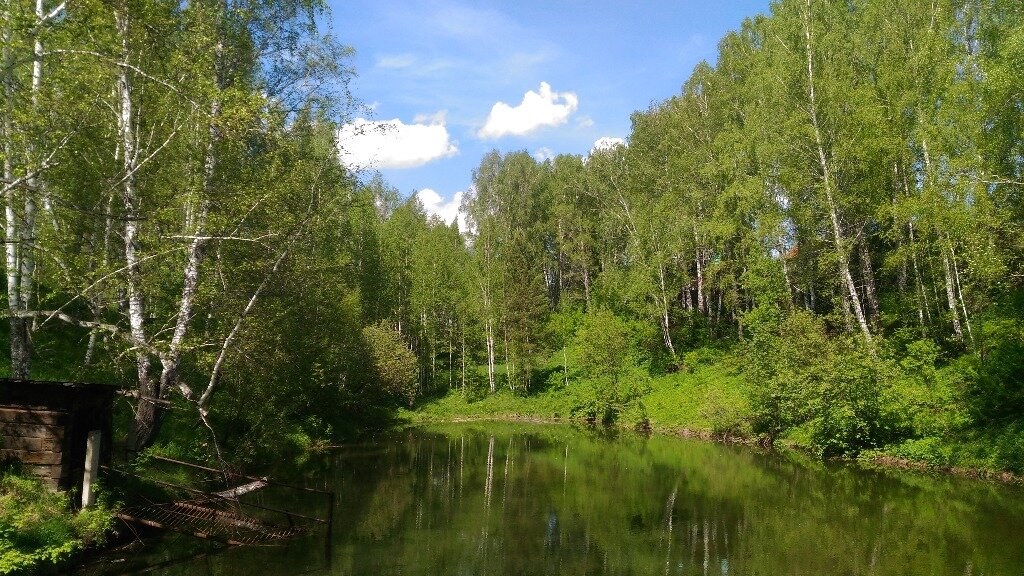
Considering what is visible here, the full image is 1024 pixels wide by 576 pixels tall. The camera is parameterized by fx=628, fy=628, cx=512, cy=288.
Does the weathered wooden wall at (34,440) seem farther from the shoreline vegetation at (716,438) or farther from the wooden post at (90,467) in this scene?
the shoreline vegetation at (716,438)

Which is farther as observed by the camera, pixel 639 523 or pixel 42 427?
pixel 639 523

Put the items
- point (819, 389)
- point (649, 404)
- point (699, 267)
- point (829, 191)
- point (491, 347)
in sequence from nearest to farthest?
point (819, 389)
point (829, 191)
point (649, 404)
point (699, 267)
point (491, 347)

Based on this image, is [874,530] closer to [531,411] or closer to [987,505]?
[987,505]

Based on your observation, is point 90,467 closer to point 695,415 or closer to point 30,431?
point 30,431

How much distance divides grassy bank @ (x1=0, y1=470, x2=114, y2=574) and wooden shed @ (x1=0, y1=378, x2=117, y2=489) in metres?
0.31

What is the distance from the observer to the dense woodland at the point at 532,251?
43.4ft

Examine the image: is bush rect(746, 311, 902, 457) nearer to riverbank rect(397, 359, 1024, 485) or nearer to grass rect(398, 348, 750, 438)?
riverbank rect(397, 359, 1024, 485)

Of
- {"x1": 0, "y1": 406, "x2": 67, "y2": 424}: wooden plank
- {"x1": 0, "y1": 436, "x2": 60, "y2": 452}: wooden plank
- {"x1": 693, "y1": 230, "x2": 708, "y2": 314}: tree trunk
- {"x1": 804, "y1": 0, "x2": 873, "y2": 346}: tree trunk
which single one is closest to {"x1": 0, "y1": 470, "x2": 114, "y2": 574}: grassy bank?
{"x1": 0, "y1": 436, "x2": 60, "y2": 452}: wooden plank

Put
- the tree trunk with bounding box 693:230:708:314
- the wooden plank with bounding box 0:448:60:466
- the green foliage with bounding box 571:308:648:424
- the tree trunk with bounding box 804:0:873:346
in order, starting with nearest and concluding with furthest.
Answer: the wooden plank with bounding box 0:448:60:466
the tree trunk with bounding box 804:0:873:346
the green foliage with bounding box 571:308:648:424
the tree trunk with bounding box 693:230:708:314

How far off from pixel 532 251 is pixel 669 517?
123 ft

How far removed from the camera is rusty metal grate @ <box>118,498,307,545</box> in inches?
518

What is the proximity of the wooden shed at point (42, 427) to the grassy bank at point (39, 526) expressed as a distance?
→ 31 cm

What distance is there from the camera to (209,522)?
1377 cm

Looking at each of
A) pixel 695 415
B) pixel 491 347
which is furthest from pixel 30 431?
pixel 491 347
